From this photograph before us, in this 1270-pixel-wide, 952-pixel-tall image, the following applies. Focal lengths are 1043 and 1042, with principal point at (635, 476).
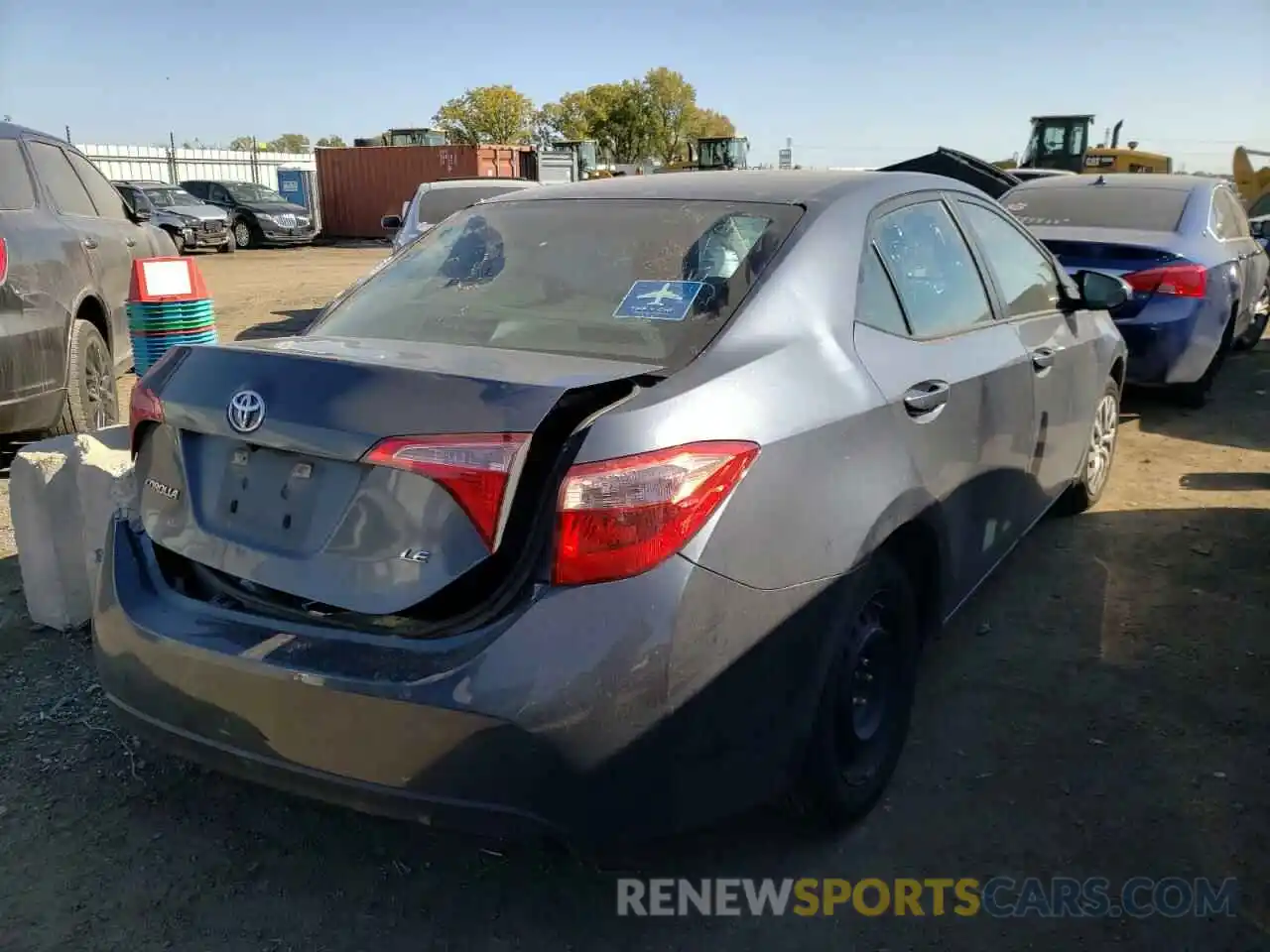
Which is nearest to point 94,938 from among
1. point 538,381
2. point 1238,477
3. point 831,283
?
point 538,381

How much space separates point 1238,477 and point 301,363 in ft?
18.0

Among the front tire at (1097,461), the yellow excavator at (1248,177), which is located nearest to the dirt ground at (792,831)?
the front tire at (1097,461)

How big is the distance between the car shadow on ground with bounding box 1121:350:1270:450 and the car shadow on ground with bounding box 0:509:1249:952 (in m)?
3.69

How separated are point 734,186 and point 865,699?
1.50 meters

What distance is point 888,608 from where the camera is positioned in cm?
271

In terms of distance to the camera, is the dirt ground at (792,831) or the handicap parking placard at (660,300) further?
the handicap parking placard at (660,300)

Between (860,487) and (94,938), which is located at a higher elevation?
(860,487)

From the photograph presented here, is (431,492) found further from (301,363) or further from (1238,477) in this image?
(1238,477)

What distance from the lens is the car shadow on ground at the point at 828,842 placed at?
2.37 metres

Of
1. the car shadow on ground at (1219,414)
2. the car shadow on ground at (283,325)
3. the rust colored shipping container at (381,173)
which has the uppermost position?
the rust colored shipping container at (381,173)

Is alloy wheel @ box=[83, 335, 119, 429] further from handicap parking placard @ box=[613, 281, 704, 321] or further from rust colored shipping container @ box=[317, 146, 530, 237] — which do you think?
rust colored shipping container @ box=[317, 146, 530, 237]

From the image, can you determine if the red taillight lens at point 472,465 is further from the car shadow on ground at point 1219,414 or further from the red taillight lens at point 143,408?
the car shadow on ground at point 1219,414

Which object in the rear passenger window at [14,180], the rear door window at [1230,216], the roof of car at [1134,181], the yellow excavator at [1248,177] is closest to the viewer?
the rear passenger window at [14,180]

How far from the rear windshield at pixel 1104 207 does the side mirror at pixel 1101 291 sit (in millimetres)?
3061
